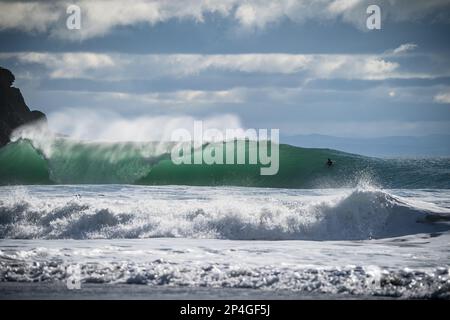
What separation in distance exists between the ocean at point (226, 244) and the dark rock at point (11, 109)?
87.9ft

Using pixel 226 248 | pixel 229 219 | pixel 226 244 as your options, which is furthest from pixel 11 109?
pixel 226 248

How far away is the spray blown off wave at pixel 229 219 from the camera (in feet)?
48.9

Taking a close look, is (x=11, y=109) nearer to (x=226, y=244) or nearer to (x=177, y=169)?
(x=177, y=169)

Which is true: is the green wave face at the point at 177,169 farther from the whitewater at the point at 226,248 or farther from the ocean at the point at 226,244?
the whitewater at the point at 226,248

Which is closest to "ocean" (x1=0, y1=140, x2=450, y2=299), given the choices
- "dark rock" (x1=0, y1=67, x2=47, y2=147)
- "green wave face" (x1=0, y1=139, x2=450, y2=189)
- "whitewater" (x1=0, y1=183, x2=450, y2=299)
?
"whitewater" (x1=0, y1=183, x2=450, y2=299)

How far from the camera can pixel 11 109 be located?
53.6 meters

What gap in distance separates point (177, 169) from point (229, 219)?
16.3 meters

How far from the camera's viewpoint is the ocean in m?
8.84

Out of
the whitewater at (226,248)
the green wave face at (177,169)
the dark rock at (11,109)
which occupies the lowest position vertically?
the whitewater at (226,248)

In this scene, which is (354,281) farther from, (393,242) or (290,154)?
(290,154)

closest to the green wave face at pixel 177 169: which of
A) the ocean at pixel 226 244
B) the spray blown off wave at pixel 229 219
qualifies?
the ocean at pixel 226 244
